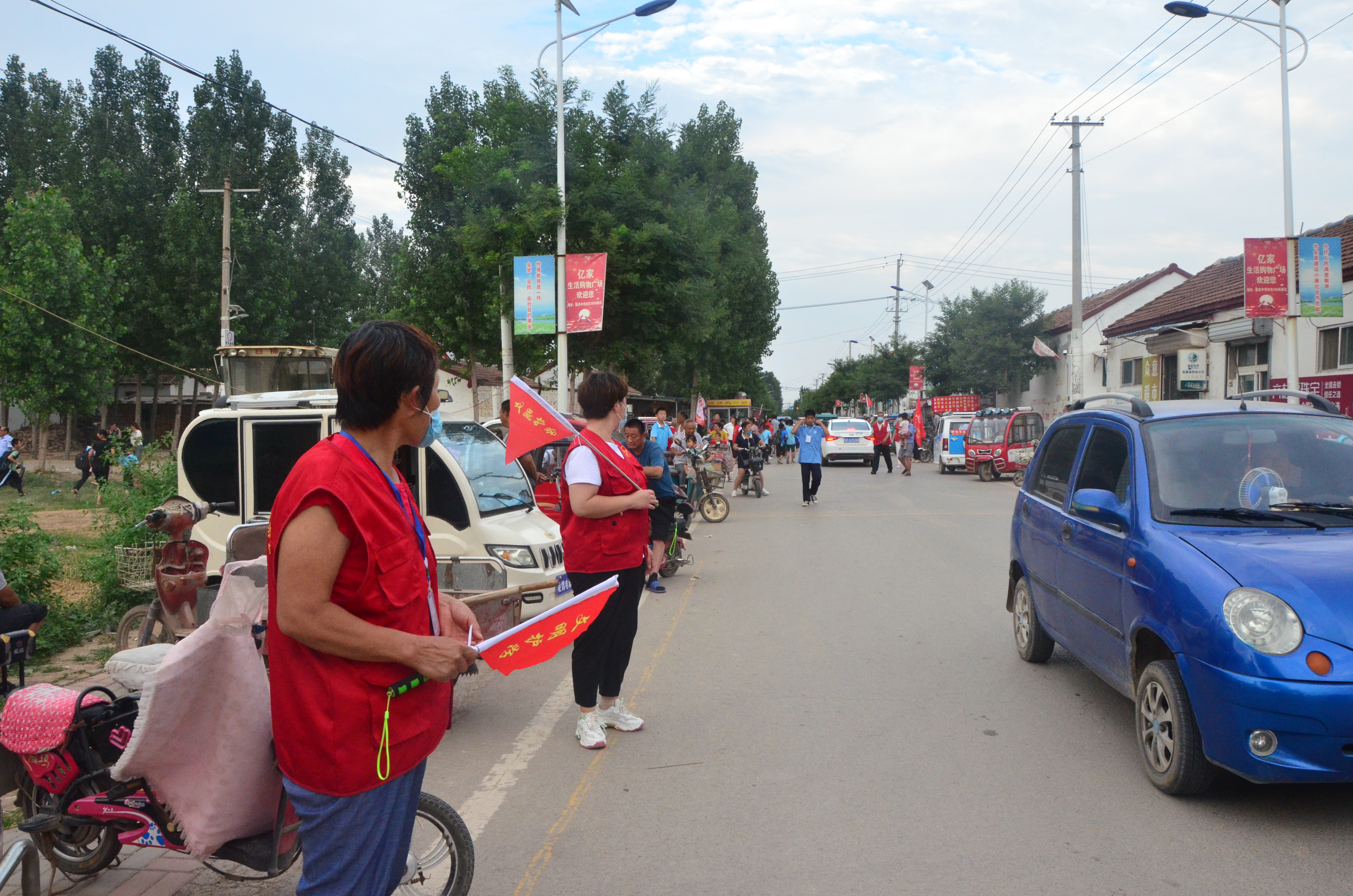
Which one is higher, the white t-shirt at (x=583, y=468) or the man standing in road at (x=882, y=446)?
the white t-shirt at (x=583, y=468)

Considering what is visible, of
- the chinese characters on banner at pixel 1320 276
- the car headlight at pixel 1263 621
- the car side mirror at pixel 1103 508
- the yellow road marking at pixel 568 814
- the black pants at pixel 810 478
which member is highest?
the chinese characters on banner at pixel 1320 276

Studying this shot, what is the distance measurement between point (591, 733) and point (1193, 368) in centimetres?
2734

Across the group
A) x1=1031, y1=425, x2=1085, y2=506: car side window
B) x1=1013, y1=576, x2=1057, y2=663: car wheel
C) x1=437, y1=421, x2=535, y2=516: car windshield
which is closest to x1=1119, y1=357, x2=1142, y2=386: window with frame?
x1=1013, y1=576, x2=1057, y2=663: car wheel

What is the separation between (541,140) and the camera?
1920 cm

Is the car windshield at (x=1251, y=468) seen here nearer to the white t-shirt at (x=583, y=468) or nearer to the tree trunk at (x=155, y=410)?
the white t-shirt at (x=583, y=468)

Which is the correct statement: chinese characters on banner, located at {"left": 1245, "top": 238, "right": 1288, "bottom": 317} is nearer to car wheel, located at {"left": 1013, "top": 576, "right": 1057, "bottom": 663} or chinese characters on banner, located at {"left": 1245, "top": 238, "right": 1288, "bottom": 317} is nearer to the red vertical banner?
the red vertical banner

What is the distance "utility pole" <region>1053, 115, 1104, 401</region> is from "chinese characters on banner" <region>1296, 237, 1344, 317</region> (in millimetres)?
8244

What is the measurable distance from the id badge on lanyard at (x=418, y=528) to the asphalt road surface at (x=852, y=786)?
167cm

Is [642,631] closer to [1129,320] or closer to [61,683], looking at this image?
[61,683]

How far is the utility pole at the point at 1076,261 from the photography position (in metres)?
27.3

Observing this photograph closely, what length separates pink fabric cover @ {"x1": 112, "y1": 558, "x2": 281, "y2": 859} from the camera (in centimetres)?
265

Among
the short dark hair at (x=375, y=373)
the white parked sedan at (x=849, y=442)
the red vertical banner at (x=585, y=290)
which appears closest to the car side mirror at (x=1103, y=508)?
the short dark hair at (x=375, y=373)

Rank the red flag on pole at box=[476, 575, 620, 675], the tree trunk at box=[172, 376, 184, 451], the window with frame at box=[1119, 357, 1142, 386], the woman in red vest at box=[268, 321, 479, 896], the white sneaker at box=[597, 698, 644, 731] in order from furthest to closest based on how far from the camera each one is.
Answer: the tree trunk at box=[172, 376, 184, 451] → the window with frame at box=[1119, 357, 1142, 386] → the white sneaker at box=[597, 698, 644, 731] → the red flag on pole at box=[476, 575, 620, 675] → the woman in red vest at box=[268, 321, 479, 896]

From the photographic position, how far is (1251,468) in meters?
4.95
